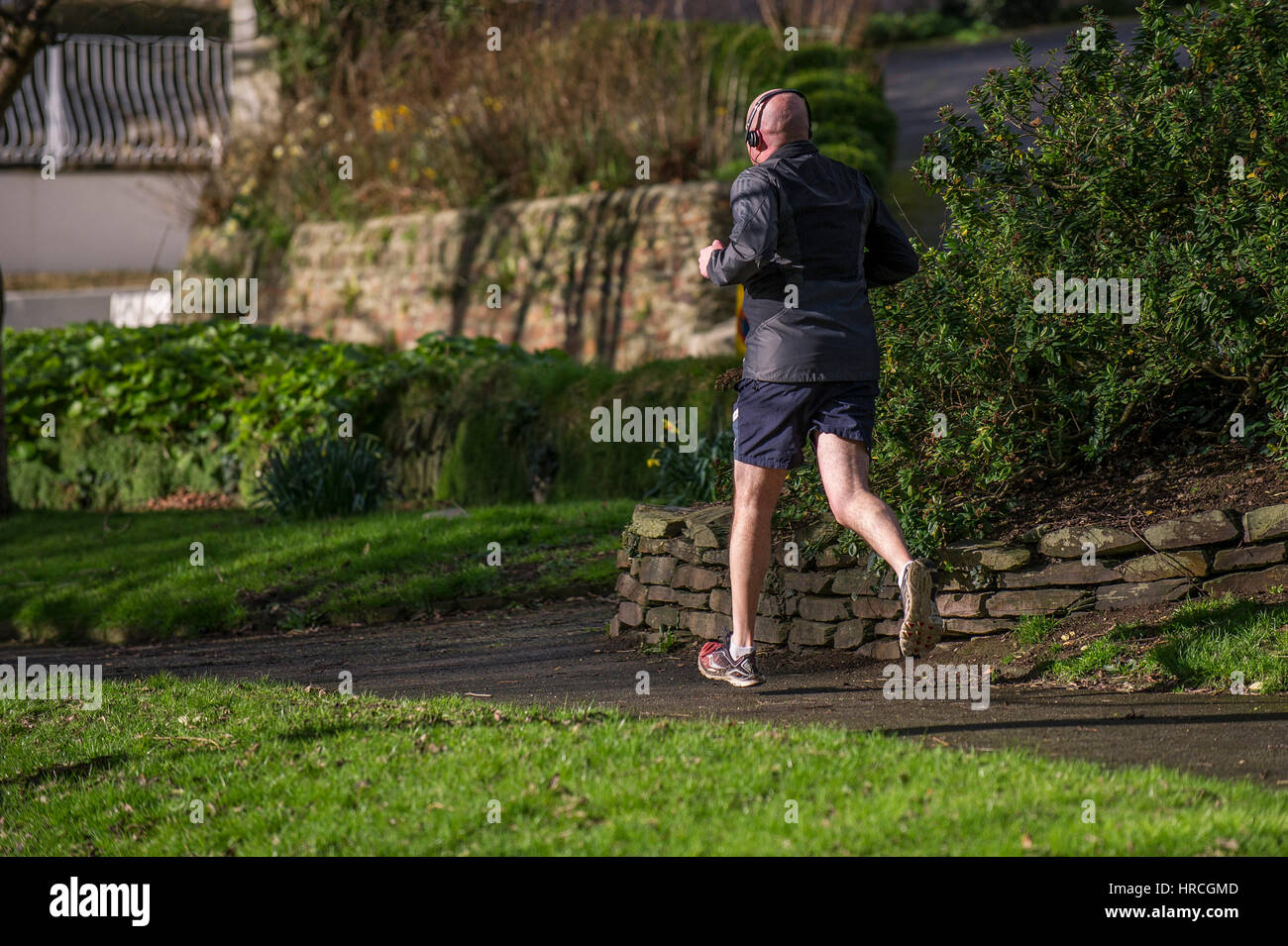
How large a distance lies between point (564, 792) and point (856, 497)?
1664 millimetres

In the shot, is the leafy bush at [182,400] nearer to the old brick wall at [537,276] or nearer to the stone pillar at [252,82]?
the old brick wall at [537,276]

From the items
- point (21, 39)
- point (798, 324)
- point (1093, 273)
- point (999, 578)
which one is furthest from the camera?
point (21, 39)

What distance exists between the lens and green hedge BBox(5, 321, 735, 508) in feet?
37.3

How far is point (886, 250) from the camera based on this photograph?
215 inches

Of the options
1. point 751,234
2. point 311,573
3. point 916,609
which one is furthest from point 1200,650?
point 311,573

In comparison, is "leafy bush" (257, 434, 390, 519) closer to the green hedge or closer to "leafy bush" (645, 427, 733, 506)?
the green hedge

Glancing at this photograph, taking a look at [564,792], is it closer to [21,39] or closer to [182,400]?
[182,400]

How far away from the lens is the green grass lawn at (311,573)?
28.5 feet

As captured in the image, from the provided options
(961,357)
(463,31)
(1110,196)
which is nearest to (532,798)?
(961,357)

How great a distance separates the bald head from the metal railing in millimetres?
16968

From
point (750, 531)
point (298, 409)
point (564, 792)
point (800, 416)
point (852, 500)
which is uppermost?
point (298, 409)

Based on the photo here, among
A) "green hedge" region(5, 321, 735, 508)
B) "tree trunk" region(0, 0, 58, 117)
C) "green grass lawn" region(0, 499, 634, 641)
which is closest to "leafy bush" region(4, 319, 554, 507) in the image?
"green hedge" region(5, 321, 735, 508)

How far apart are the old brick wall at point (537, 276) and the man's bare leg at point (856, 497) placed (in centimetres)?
759

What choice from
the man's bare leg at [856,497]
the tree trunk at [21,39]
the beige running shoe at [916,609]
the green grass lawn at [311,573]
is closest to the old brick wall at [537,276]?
the green grass lawn at [311,573]
